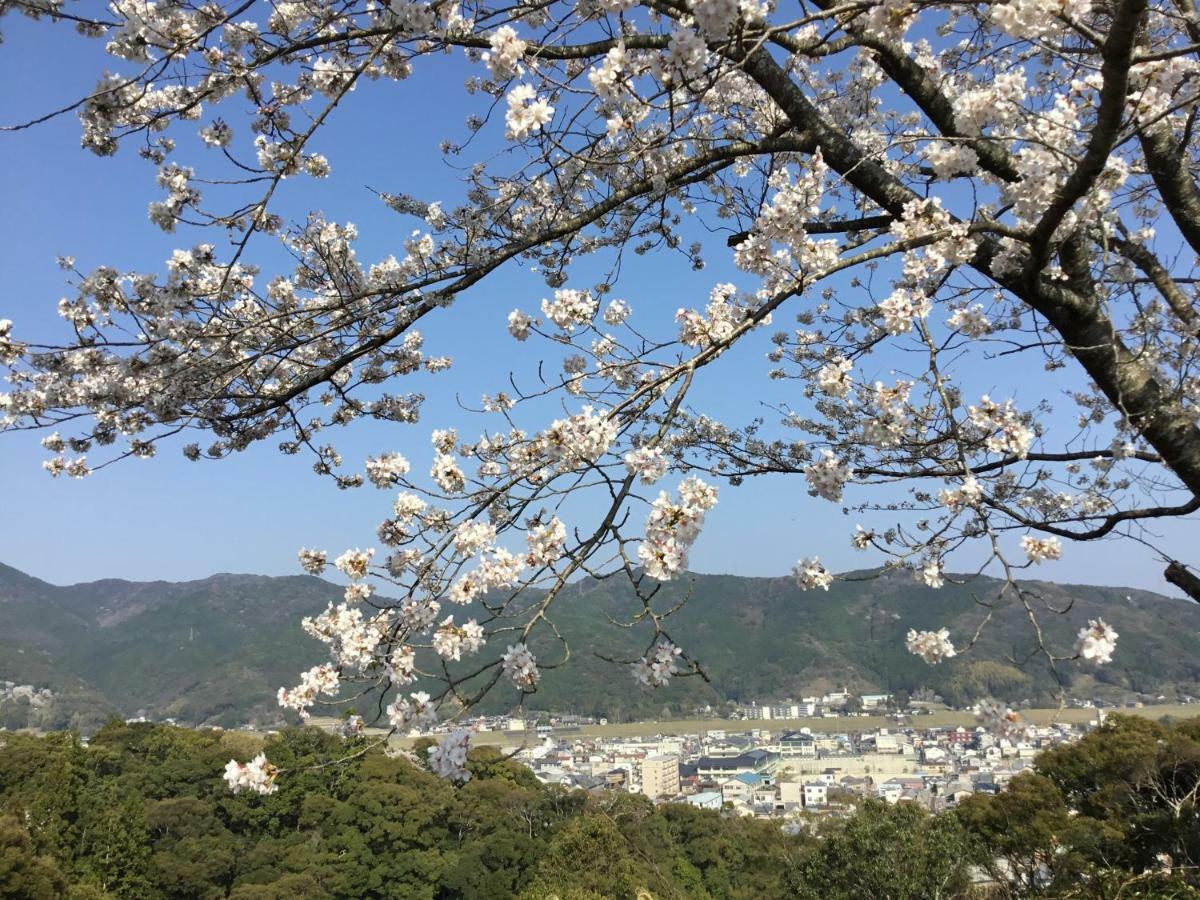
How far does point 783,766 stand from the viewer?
4925 cm

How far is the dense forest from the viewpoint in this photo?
1094cm

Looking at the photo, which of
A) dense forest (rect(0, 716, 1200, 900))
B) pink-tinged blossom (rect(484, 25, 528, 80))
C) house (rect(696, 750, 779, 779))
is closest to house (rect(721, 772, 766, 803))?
house (rect(696, 750, 779, 779))

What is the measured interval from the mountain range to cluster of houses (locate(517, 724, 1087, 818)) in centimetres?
812

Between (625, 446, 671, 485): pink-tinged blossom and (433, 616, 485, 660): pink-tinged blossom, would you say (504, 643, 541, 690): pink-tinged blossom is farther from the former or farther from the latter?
(625, 446, 671, 485): pink-tinged blossom

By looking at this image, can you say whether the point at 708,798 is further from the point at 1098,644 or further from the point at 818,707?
the point at 818,707

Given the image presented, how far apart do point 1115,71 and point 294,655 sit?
327 ft

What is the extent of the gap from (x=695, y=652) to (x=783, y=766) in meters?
36.9

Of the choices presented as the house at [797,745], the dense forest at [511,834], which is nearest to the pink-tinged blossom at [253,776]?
the dense forest at [511,834]

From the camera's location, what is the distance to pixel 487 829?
68.2ft

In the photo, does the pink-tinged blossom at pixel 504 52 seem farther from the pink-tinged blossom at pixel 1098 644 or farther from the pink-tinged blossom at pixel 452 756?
the pink-tinged blossom at pixel 1098 644

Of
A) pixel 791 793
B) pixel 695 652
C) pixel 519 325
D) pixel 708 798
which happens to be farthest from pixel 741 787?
pixel 519 325

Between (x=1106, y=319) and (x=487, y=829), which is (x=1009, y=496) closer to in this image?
(x=1106, y=319)

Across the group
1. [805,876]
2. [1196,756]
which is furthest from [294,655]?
[1196,756]

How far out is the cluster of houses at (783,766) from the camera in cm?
3856
